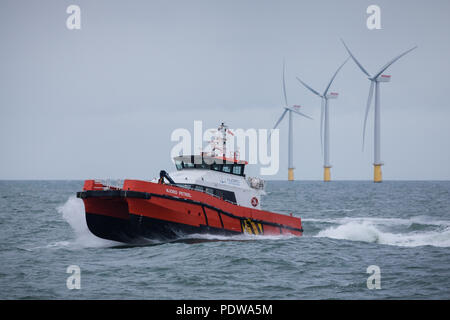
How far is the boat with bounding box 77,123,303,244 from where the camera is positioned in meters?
21.0

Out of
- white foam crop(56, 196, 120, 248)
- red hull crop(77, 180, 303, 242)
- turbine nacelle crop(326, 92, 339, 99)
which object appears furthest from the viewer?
turbine nacelle crop(326, 92, 339, 99)

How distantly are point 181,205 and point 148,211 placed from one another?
1.44 meters

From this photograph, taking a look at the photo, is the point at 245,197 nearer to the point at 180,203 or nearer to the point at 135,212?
the point at 180,203

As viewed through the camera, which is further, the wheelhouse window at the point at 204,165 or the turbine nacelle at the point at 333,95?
the turbine nacelle at the point at 333,95

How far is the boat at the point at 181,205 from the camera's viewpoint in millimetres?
21000

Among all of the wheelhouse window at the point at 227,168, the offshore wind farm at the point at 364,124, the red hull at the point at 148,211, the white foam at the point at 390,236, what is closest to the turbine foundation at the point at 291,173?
the offshore wind farm at the point at 364,124

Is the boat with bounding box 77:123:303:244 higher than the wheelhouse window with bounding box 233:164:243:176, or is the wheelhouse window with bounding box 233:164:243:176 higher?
the wheelhouse window with bounding box 233:164:243:176

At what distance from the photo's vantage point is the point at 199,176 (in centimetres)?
2436

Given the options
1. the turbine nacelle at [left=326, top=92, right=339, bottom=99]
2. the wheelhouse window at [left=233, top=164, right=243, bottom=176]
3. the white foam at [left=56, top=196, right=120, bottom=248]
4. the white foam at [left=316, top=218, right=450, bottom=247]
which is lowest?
the white foam at [left=316, top=218, right=450, bottom=247]

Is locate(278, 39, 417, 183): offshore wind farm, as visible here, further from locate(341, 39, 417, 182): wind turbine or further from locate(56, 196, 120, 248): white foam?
locate(56, 196, 120, 248): white foam

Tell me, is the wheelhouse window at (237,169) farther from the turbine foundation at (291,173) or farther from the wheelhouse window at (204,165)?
the turbine foundation at (291,173)

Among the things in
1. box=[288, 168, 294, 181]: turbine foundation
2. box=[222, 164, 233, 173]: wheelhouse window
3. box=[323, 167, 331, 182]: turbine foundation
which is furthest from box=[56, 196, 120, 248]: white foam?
box=[288, 168, 294, 181]: turbine foundation
